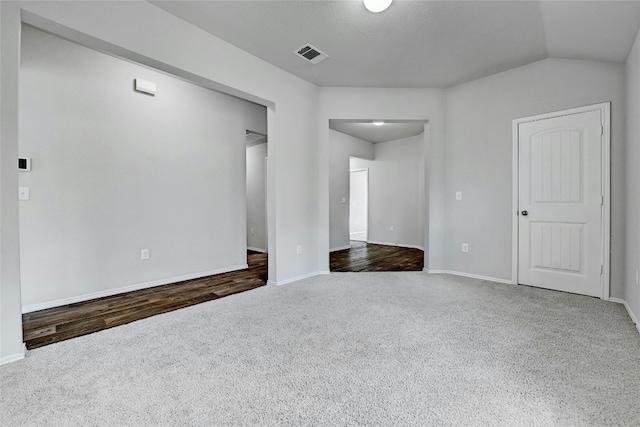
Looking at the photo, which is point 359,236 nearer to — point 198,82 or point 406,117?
point 406,117

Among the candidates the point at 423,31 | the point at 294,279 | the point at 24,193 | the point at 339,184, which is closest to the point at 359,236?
the point at 339,184

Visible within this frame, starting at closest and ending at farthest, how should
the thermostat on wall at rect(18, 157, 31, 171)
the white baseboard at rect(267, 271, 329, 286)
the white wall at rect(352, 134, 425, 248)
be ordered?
the thermostat on wall at rect(18, 157, 31, 171) → the white baseboard at rect(267, 271, 329, 286) → the white wall at rect(352, 134, 425, 248)

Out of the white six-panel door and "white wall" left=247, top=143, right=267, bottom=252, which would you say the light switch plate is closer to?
"white wall" left=247, top=143, right=267, bottom=252

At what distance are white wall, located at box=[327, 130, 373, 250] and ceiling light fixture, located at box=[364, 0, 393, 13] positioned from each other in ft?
12.7

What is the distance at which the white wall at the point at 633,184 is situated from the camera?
2.32 m

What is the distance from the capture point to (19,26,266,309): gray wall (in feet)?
9.05

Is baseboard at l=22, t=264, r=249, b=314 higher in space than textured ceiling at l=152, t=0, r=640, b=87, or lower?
lower

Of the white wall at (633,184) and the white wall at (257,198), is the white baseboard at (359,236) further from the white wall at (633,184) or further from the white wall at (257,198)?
the white wall at (633,184)

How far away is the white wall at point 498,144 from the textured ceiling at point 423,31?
22 cm

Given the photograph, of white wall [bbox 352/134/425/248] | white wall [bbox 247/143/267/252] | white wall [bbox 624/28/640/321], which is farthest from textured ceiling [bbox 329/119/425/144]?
white wall [bbox 624/28/640/321]

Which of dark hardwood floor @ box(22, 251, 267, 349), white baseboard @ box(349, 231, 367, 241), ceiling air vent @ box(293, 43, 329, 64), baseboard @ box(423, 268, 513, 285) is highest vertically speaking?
ceiling air vent @ box(293, 43, 329, 64)

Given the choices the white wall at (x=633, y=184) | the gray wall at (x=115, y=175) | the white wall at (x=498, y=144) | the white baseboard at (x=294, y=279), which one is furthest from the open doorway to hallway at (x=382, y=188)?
the white wall at (x=633, y=184)

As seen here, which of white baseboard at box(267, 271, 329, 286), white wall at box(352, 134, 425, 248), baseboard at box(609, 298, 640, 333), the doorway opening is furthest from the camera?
white wall at box(352, 134, 425, 248)

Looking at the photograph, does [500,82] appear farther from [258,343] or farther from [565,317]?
[258,343]
